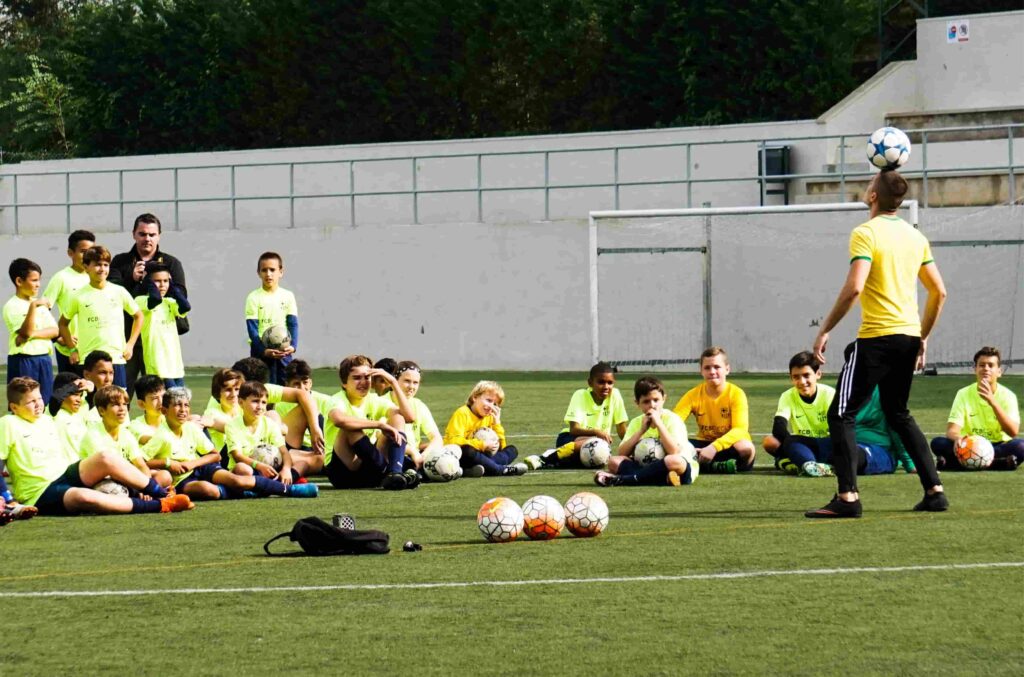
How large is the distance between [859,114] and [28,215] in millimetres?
19202

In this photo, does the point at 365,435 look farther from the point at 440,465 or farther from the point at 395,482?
the point at 440,465

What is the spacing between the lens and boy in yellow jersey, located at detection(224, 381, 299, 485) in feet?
39.0

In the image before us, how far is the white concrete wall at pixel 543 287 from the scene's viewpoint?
27094 millimetres

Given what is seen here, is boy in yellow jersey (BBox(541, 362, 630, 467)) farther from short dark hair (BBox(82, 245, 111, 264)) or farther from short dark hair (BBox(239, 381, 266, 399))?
short dark hair (BBox(82, 245, 111, 264))

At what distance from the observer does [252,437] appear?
12.1m

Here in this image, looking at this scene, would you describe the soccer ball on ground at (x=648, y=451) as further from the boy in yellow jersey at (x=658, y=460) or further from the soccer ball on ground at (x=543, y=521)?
the soccer ball on ground at (x=543, y=521)

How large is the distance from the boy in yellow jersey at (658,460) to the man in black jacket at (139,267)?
14.4 feet

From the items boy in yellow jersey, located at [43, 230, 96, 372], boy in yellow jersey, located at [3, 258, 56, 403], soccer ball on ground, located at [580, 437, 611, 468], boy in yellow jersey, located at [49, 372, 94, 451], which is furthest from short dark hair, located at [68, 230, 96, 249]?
soccer ball on ground, located at [580, 437, 611, 468]

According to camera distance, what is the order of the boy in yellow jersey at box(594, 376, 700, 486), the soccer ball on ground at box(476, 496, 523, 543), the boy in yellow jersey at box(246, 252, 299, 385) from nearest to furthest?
the soccer ball on ground at box(476, 496, 523, 543), the boy in yellow jersey at box(594, 376, 700, 486), the boy in yellow jersey at box(246, 252, 299, 385)

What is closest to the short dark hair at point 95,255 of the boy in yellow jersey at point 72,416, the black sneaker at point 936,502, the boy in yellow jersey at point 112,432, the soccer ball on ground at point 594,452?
the boy in yellow jersey at point 72,416

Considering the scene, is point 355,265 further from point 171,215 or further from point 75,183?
point 75,183

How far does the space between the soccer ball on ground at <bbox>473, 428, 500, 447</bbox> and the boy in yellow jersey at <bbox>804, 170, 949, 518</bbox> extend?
4.13 m

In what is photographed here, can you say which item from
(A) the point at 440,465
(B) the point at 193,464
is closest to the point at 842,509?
(A) the point at 440,465

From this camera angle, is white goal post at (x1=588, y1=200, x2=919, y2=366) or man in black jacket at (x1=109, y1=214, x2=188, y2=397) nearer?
man in black jacket at (x1=109, y1=214, x2=188, y2=397)
